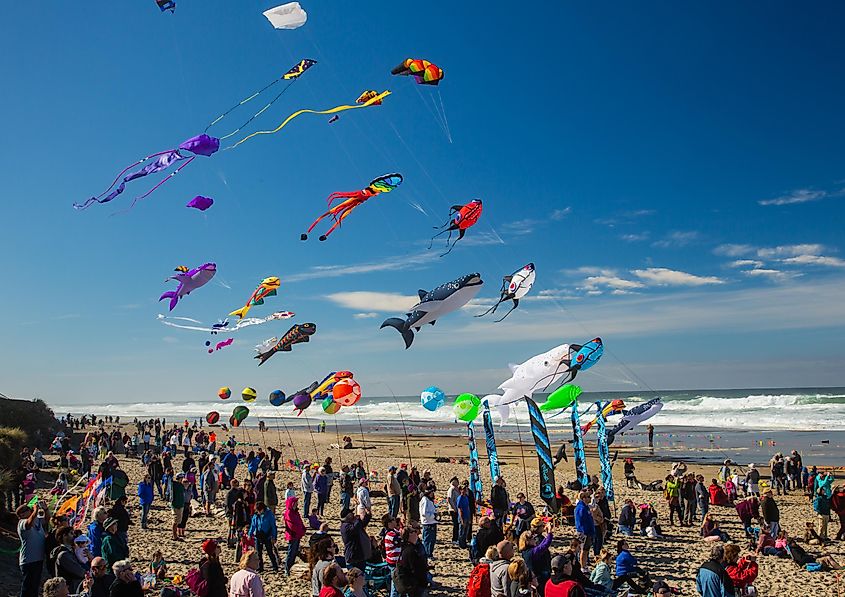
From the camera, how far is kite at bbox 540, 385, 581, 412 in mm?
15641

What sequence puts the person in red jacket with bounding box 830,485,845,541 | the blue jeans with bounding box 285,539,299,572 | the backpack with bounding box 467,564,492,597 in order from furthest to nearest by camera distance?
1. the person in red jacket with bounding box 830,485,845,541
2. the blue jeans with bounding box 285,539,299,572
3. the backpack with bounding box 467,564,492,597

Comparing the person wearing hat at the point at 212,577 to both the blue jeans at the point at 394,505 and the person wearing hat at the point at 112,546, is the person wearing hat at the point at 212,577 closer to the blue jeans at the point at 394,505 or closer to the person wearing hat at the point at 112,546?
the person wearing hat at the point at 112,546

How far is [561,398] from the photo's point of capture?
52.0ft

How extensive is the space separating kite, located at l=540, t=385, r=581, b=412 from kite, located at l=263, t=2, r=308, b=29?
32.9 ft

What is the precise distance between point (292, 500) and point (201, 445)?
72.1 ft

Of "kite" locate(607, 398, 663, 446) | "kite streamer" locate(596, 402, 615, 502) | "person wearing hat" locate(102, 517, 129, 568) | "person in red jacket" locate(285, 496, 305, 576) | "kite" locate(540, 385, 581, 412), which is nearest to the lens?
"person wearing hat" locate(102, 517, 129, 568)

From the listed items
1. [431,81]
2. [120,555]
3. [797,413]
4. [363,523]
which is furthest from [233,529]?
[797,413]

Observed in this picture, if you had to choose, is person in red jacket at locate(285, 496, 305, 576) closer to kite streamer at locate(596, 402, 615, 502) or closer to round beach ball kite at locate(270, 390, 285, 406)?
kite streamer at locate(596, 402, 615, 502)

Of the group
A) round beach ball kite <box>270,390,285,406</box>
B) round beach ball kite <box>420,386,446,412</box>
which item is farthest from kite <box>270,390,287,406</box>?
round beach ball kite <box>420,386,446,412</box>

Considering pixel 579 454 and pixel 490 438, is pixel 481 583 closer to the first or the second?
pixel 579 454

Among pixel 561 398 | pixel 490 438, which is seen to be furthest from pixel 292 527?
pixel 561 398

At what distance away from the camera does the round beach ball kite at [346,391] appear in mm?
20406

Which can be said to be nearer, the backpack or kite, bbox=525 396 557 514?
the backpack

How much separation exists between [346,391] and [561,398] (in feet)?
24.7
